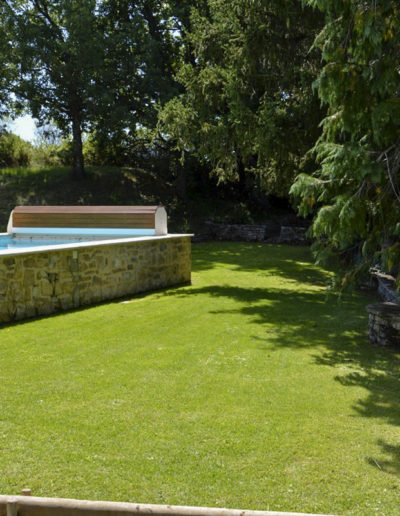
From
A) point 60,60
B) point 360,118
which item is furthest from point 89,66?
point 360,118

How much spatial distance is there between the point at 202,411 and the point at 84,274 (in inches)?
183

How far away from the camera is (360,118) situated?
19.1ft

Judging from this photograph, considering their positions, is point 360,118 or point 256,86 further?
point 256,86

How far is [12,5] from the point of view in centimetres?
2217

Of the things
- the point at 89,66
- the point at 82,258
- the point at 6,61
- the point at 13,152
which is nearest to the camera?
the point at 82,258

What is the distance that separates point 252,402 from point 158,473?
1.47 meters

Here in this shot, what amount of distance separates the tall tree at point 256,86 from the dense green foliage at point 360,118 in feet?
13.9

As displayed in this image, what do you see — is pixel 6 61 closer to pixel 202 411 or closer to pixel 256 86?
pixel 256 86

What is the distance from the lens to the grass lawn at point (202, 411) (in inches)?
126

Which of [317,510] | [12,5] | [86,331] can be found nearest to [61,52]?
[12,5]

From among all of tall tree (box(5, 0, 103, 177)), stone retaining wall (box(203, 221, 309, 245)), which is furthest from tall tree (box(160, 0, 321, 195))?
tall tree (box(5, 0, 103, 177))

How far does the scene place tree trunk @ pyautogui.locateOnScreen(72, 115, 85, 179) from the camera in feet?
73.4

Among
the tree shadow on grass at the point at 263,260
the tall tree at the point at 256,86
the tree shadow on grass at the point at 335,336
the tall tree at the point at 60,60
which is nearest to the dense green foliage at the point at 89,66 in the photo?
the tall tree at the point at 60,60

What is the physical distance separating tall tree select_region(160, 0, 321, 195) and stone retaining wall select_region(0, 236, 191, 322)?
110 inches
